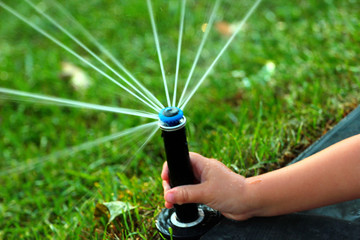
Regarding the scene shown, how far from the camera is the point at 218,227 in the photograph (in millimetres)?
1412

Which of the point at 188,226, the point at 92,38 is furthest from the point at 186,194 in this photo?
the point at 92,38

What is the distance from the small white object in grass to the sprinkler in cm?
172

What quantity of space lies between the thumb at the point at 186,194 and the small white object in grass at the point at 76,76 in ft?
5.97

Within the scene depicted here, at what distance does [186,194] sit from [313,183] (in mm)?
395

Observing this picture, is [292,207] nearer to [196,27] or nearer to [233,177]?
[233,177]

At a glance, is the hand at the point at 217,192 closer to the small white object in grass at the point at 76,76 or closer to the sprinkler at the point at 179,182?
the sprinkler at the point at 179,182

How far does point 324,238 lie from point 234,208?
0.94 ft

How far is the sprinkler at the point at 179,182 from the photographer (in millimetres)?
1264

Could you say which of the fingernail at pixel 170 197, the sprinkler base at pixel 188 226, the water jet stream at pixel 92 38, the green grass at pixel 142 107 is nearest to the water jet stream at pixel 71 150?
the green grass at pixel 142 107

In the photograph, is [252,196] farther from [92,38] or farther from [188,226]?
[92,38]

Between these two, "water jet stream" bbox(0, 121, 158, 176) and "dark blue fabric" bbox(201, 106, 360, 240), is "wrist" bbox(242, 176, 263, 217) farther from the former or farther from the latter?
"water jet stream" bbox(0, 121, 158, 176)

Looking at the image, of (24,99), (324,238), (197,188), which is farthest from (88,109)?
(324,238)

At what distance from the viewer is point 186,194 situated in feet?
4.41

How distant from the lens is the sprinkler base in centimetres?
142
